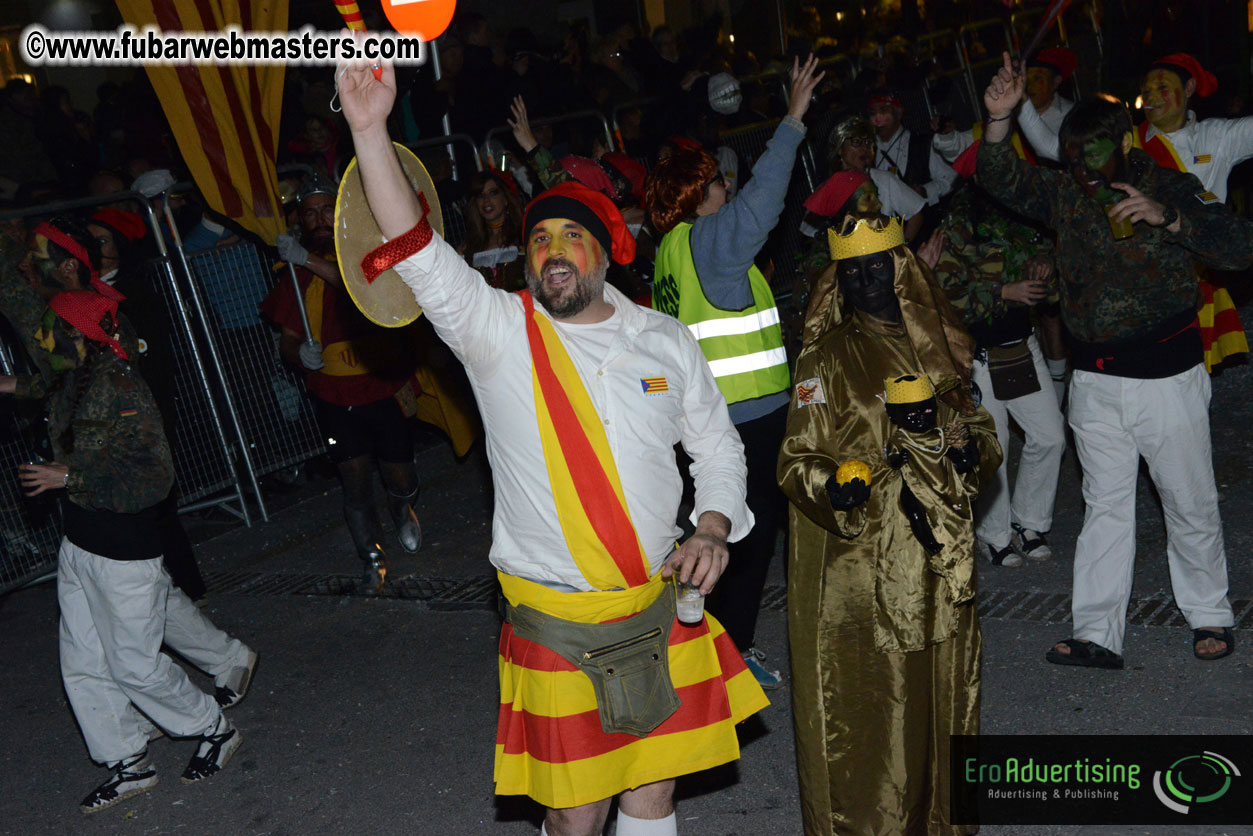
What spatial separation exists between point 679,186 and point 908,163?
435 centimetres

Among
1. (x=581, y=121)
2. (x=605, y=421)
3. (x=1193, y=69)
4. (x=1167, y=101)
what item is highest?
(x=581, y=121)

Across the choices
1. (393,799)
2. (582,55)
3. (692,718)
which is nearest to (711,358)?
(692,718)

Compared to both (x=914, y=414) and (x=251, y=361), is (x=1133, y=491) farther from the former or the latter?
(x=251, y=361)

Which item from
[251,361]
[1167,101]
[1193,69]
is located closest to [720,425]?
[1167,101]

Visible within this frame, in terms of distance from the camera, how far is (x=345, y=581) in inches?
293

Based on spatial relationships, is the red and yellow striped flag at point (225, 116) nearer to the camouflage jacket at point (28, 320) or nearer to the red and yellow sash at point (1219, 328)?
the camouflage jacket at point (28, 320)

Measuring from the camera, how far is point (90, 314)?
15.8ft

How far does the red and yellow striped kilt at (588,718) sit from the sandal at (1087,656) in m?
1.94

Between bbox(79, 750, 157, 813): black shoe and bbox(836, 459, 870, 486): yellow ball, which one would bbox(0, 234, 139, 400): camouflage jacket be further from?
bbox(836, 459, 870, 486): yellow ball

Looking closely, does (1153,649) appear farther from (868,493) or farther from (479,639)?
(479,639)

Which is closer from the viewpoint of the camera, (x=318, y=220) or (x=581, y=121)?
(x=318, y=220)

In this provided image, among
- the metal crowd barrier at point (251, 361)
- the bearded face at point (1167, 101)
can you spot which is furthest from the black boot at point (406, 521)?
the bearded face at point (1167, 101)

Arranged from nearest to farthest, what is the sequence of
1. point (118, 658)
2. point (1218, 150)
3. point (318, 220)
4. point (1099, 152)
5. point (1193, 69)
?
point (1099, 152) < point (118, 658) < point (1218, 150) < point (1193, 69) < point (318, 220)

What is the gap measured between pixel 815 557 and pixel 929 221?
484cm
